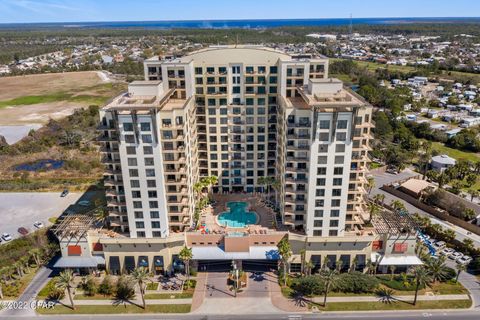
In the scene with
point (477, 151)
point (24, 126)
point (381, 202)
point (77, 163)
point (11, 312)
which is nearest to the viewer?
point (11, 312)

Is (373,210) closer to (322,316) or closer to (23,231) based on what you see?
(322,316)

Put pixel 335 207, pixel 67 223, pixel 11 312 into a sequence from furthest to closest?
pixel 67 223 → pixel 335 207 → pixel 11 312

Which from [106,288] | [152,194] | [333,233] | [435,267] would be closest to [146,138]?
[152,194]

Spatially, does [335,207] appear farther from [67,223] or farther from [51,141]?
[51,141]

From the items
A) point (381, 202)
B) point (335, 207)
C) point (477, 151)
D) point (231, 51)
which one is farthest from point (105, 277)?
point (477, 151)

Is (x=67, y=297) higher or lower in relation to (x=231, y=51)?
lower

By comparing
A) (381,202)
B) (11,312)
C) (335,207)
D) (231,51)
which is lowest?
(11,312)
